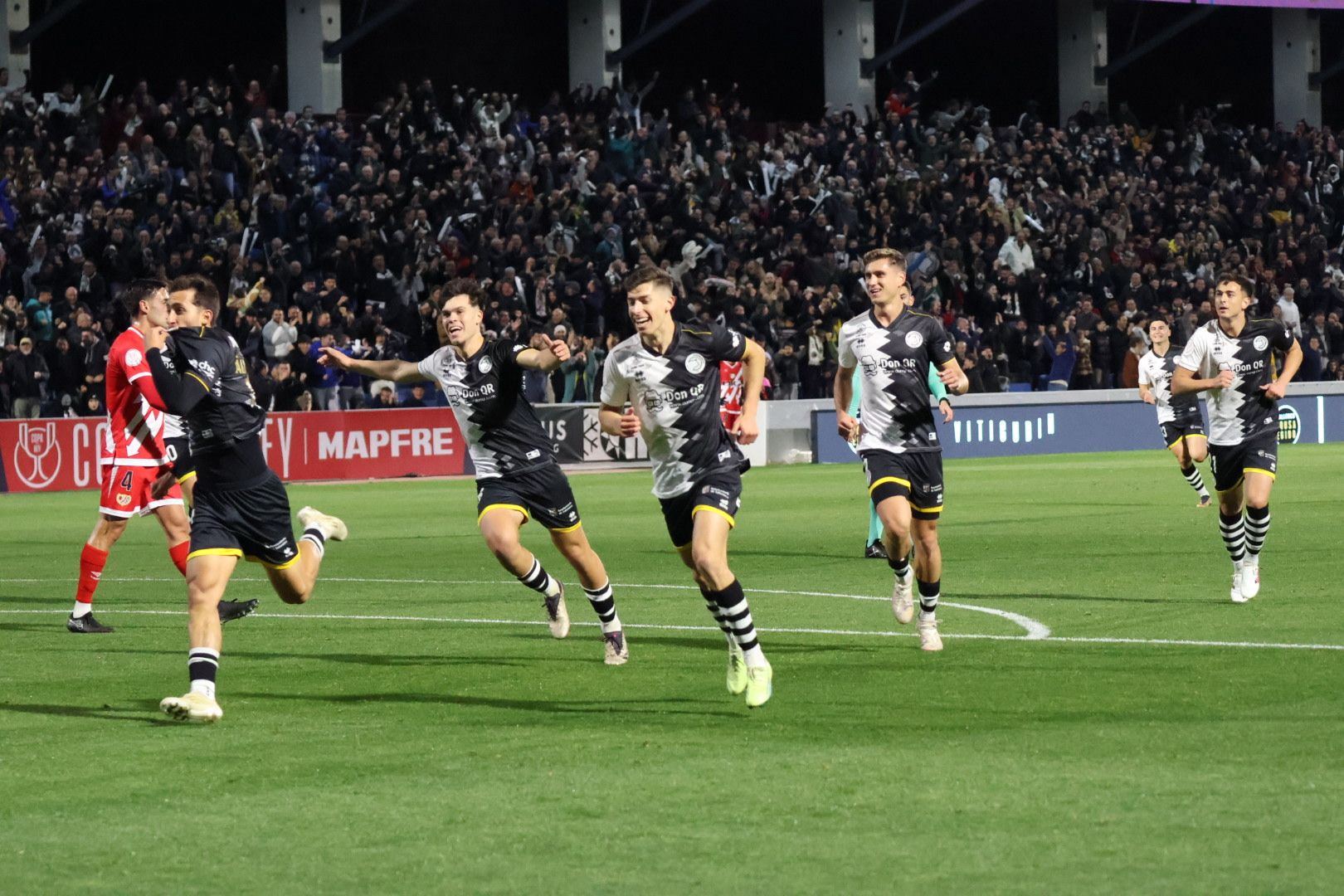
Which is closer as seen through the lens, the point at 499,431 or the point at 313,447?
the point at 499,431

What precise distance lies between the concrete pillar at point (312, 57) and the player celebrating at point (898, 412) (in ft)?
104

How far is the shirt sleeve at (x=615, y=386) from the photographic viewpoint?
945 centimetres

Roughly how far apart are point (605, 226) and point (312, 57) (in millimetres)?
9568

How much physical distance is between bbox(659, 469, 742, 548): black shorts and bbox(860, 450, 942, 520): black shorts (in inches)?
77.7

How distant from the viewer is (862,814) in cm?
636

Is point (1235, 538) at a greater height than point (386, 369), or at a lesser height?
lesser

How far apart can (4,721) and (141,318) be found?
12.0 ft

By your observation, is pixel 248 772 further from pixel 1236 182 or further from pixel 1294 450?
pixel 1236 182

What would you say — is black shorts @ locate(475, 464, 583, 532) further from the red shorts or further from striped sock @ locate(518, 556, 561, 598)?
the red shorts

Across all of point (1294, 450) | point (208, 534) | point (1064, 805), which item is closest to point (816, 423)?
point (1294, 450)

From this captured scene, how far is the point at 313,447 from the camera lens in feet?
101

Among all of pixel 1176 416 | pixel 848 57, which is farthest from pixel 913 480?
pixel 848 57

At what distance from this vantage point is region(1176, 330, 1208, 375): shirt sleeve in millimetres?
13547

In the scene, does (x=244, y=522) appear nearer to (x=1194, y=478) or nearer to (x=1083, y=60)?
(x=1194, y=478)
